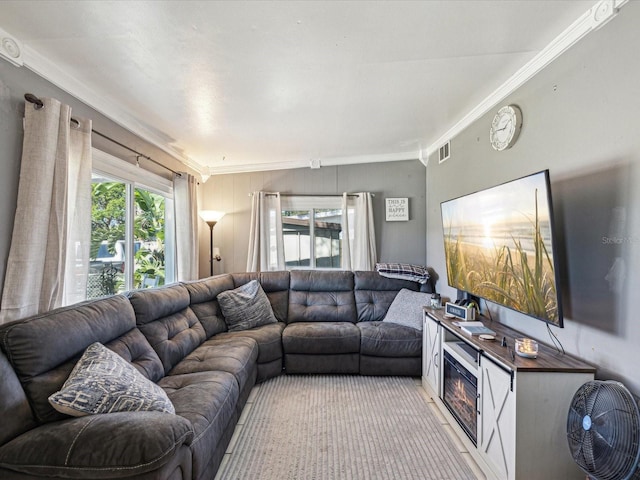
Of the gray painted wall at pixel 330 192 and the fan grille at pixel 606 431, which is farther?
the gray painted wall at pixel 330 192

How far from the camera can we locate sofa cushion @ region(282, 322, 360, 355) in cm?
290

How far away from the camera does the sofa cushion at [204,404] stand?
1392 mm

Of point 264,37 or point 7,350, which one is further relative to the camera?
point 264,37

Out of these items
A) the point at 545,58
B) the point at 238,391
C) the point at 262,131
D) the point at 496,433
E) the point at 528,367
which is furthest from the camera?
the point at 262,131

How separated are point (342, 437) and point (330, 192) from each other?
9.53 feet

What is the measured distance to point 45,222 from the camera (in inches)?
64.2

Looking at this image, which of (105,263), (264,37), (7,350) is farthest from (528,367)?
(105,263)

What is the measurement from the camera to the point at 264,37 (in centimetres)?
155

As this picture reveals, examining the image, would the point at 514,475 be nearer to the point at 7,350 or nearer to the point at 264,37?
the point at 7,350

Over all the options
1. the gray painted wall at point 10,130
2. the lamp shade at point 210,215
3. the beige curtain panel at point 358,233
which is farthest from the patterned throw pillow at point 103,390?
the beige curtain panel at point 358,233

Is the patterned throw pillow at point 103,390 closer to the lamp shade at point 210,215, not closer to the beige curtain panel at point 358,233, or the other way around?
the lamp shade at point 210,215

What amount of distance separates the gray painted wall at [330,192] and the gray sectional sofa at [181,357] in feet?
1.97

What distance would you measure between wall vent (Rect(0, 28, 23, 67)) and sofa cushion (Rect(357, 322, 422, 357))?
10.5ft

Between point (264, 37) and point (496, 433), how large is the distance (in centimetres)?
249
